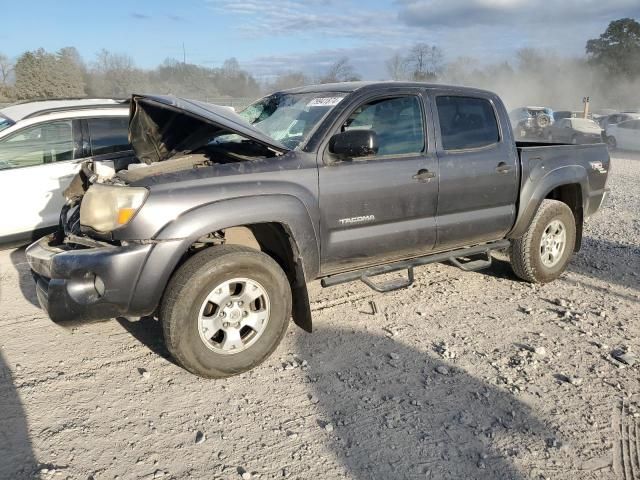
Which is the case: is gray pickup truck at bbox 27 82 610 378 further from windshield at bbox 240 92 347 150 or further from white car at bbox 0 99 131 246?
white car at bbox 0 99 131 246

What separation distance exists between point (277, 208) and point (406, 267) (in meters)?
1.35

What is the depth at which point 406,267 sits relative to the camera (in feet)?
13.9

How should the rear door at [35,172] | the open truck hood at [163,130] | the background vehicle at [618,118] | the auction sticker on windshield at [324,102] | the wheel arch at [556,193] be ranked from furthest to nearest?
the background vehicle at [618,118] → the rear door at [35,172] → the wheel arch at [556,193] → the auction sticker on windshield at [324,102] → the open truck hood at [163,130]

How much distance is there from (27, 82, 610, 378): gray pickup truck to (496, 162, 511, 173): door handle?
0.03ft

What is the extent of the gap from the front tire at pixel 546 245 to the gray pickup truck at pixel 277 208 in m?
0.03

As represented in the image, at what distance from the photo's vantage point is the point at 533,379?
3439 mm

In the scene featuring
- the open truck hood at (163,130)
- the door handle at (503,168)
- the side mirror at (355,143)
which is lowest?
the door handle at (503,168)

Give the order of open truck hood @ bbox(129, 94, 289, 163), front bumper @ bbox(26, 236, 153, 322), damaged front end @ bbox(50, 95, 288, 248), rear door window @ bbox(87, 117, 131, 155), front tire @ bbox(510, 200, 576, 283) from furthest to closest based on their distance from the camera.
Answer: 1. rear door window @ bbox(87, 117, 131, 155)
2. front tire @ bbox(510, 200, 576, 283)
3. open truck hood @ bbox(129, 94, 289, 163)
4. damaged front end @ bbox(50, 95, 288, 248)
5. front bumper @ bbox(26, 236, 153, 322)

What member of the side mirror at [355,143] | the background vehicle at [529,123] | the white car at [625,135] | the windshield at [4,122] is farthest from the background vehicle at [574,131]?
the windshield at [4,122]

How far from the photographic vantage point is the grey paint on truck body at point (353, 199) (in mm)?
3135

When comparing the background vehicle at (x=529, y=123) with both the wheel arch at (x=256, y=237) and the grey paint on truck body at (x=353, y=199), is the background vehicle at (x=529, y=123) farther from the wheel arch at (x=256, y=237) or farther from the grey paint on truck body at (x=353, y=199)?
the wheel arch at (x=256, y=237)

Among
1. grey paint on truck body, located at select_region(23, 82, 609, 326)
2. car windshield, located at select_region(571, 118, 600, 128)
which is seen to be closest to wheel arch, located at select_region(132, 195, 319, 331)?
grey paint on truck body, located at select_region(23, 82, 609, 326)

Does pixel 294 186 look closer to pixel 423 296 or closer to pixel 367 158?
pixel 367 158

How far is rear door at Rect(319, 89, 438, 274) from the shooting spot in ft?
12.2
